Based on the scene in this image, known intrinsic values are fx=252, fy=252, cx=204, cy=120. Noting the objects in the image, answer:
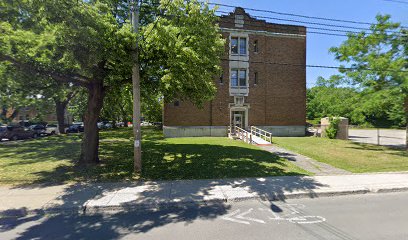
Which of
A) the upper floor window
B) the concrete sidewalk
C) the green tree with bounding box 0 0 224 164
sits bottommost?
the concrete sidewalk

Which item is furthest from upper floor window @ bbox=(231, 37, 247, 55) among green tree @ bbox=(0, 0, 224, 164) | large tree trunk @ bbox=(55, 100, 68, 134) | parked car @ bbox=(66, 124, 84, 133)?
parked car @ bbox=(66, 124, 84, 133)

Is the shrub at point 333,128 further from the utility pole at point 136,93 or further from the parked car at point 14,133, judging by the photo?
the parked car at point 14,133

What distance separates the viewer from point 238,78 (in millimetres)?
24984

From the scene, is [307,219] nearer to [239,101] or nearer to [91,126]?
[91,126]

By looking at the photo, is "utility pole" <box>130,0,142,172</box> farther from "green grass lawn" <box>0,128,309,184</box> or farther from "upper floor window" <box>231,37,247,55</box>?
"upper floor window" <box>231,37,247,55</box>

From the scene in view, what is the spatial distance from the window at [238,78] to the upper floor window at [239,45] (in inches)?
70.8

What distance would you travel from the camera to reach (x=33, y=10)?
743 cm

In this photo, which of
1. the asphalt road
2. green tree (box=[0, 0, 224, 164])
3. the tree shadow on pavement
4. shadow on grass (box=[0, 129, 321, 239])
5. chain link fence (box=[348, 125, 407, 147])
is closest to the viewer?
the asphalt road

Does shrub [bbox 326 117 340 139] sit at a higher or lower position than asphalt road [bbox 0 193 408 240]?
higher

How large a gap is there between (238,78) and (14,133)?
23.6 metres

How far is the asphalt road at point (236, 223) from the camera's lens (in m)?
4.67

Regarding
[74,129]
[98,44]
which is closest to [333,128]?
[98,44]

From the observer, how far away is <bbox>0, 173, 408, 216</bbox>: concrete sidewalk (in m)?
6.19

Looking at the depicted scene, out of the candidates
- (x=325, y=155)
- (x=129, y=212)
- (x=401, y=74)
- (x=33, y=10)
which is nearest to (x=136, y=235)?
(x=129, y=212)
